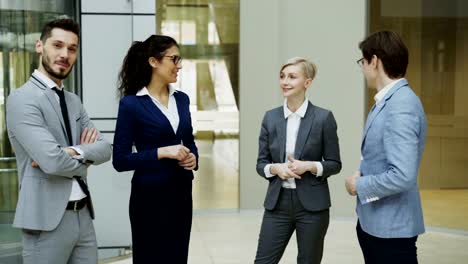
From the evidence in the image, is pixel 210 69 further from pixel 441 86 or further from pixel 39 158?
pixel 39 158

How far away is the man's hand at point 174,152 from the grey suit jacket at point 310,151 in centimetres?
84

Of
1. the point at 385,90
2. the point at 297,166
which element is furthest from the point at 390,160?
the point at 297,166

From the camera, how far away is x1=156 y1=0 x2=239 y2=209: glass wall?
10.4m

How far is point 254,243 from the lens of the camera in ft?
26.5

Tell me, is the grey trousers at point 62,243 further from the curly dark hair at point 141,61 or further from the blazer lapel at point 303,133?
the blazer lapel at point 303,133

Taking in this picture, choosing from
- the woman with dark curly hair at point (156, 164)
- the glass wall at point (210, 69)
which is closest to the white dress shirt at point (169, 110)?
the woman with dark curly hair at point (156, 164)

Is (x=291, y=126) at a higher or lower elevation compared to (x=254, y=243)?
higher

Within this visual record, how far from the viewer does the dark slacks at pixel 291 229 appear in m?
4.25

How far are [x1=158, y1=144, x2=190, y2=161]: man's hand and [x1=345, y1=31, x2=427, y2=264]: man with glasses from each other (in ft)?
2.89

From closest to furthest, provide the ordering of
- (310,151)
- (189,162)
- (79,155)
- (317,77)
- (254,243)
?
(79,155) < (189,162) < (310,151) < (254,243) < (317,77)

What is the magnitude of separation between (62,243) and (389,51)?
1875mm

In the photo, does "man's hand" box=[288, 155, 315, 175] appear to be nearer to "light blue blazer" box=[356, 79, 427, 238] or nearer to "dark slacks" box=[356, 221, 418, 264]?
"light blue blazer" box=[356, 79, 427, 238]

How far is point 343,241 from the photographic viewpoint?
8.23m

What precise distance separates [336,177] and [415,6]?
2.62 m
